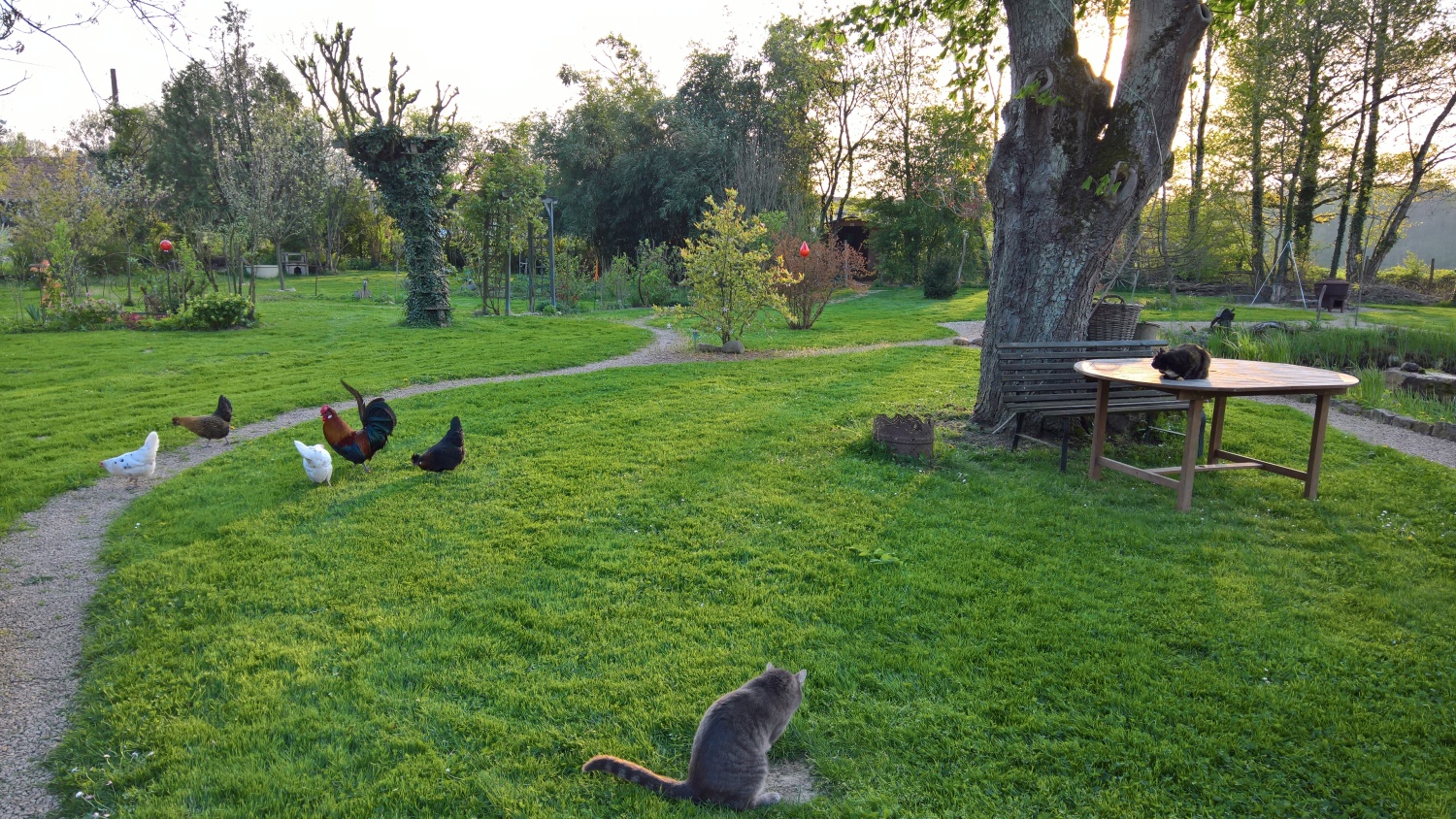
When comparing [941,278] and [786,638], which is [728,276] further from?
[941,278]

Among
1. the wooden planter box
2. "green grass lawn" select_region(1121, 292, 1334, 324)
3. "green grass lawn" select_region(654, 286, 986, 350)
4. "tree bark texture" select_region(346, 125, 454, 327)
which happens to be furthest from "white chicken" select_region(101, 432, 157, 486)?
"green grass lawn" select_region(1121, 292, 1334, 324)

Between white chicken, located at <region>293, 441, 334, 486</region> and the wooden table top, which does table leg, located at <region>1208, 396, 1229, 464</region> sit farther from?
white chicken, located at <region>293, 441, 334, 486</region>

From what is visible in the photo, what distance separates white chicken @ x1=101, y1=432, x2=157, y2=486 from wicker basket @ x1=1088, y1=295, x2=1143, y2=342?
8.60 metres

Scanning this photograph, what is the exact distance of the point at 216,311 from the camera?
1563cm

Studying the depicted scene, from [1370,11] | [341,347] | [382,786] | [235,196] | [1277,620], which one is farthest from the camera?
[1370,11]

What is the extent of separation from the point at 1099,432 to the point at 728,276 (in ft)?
25.7

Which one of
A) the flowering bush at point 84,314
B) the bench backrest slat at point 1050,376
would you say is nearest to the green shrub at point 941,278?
the bench backrest slat at point 1050,376

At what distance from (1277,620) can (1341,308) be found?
1947 centimetres

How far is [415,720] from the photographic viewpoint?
2.95 metres

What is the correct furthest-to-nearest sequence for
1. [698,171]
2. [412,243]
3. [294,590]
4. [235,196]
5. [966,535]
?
1. [698,171]
2. [235,196]
3. [412,243]
4. [966,535]
5. [294,590]

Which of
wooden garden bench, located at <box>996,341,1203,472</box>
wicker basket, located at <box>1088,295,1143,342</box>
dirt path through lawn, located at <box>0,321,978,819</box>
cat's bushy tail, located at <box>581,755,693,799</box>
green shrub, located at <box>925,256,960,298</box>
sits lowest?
dirt path through lawn, located at <box>0,321,978,819</box>

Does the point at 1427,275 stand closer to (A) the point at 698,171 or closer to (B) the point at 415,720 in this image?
(A) the point at 698,171

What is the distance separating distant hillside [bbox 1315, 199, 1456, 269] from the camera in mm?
28242

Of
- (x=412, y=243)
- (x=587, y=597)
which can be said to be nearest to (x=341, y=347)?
(x=412, y=243)
